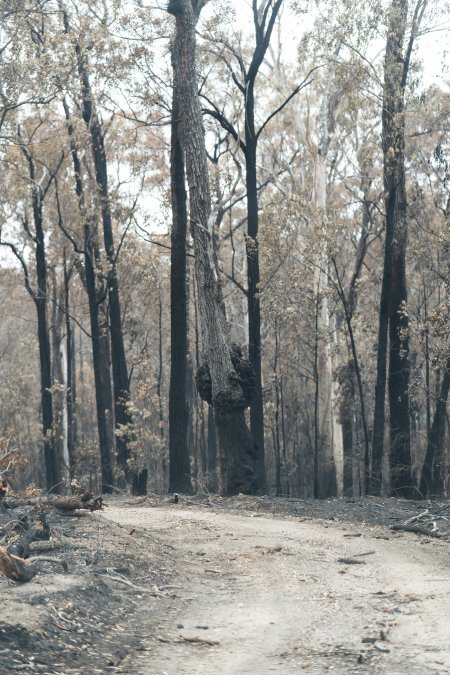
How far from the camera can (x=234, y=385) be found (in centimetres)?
1752

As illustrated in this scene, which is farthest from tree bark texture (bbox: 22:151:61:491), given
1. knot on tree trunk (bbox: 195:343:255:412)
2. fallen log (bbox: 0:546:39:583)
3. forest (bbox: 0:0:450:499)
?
fallen log (bbox: 0:546:39:583)

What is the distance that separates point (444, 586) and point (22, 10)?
1895cm

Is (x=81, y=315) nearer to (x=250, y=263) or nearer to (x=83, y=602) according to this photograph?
(x=250, y=263)

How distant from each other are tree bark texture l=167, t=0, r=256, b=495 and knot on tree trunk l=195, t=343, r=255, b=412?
0.02 meters

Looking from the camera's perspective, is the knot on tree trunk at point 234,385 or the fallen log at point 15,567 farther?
the knot on tree trunk at point 234,385

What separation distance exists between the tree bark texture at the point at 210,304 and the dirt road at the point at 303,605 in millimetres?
5444

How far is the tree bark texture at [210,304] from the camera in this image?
57.4 ft

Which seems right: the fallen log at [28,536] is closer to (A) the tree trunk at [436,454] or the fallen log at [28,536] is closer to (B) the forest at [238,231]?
(B) the forest at [238,231]

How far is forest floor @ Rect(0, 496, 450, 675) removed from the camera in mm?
5543

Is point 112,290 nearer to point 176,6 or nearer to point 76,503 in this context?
point 176,6

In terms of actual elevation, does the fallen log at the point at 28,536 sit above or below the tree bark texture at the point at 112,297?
below

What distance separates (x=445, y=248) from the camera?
23.0 metres

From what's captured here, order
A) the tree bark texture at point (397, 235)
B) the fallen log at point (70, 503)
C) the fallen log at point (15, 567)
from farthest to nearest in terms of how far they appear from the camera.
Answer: the tree bark texture at point (397, 235), the fallen log at point (70, 503), the fallen log at point (15, 567)

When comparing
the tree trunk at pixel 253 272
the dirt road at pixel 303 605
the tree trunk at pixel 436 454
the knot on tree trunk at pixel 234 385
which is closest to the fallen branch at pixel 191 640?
the dirt road at pixel 303 605
